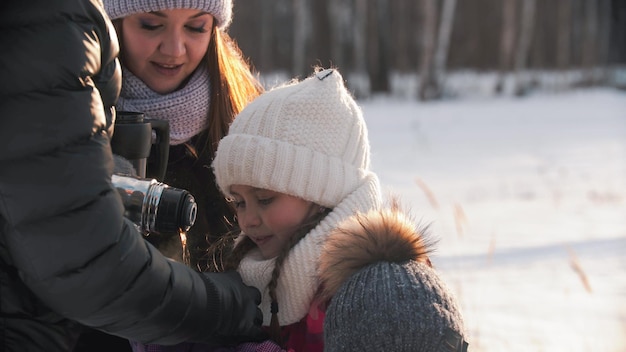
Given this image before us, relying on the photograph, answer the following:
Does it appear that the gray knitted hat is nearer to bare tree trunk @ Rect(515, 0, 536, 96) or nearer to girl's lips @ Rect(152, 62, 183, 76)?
girl's lips @ Rect(152, 62, 183, 76)

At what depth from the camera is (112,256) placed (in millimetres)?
1285

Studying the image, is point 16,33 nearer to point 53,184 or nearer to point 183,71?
point 53,184

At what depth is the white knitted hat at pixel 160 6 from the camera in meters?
2.16

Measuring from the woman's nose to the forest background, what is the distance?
12.0m

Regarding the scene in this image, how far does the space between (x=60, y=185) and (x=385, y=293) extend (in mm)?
541

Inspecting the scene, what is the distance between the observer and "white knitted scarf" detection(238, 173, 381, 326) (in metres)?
1.83

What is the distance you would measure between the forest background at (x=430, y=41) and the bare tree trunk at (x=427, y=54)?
0.02 metres

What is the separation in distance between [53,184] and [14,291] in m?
0.21

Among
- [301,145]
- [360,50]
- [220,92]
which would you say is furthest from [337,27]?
[301,145]

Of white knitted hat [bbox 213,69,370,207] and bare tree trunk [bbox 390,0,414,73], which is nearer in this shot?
white knitted hat [bbox 213,69,370,207]

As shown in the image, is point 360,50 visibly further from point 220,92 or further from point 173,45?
point 173,45

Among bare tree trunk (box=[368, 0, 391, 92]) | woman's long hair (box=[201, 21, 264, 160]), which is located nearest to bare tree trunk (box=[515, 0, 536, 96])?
bare tree trunk (box=[368, 0, 391, 92])

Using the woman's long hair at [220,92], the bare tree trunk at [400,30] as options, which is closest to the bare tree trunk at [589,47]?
the bare tree trunk at [400,30]

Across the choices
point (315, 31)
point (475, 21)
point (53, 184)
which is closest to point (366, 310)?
point (53, 184)
